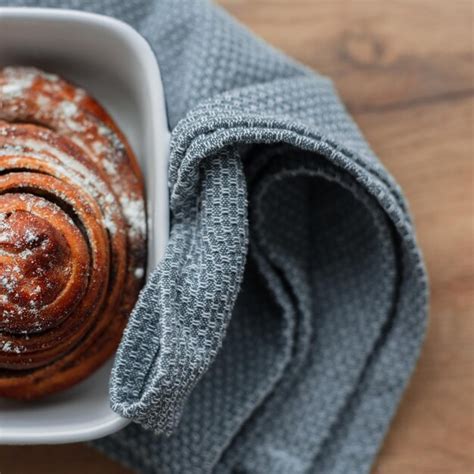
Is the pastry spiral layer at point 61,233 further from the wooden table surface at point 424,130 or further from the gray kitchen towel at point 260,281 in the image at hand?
the wooden table surface at point 424,130

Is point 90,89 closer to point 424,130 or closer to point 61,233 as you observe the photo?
point 61,233

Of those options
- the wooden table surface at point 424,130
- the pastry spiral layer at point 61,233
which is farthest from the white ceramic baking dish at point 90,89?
the wooden table surface at point 424,130

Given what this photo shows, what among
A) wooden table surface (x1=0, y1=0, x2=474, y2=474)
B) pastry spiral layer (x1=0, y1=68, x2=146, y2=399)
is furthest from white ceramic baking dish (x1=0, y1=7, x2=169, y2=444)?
wooden table surface (x1=0, y1=0, x2=474, y2=474)

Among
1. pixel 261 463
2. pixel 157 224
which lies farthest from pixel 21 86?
pixel 261 463

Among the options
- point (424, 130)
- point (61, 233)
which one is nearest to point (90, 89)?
point (61, 233)

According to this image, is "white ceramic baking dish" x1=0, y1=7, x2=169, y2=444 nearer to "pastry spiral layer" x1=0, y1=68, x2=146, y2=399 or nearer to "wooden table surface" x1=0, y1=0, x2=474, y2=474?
"pastry spiral layer" x1=0, y1=68, x2=146, y2=399

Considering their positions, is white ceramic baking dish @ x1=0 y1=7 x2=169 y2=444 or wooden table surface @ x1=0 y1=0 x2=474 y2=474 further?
wooden table surface @ x1=0 y1=0 x2=474 y2=474
